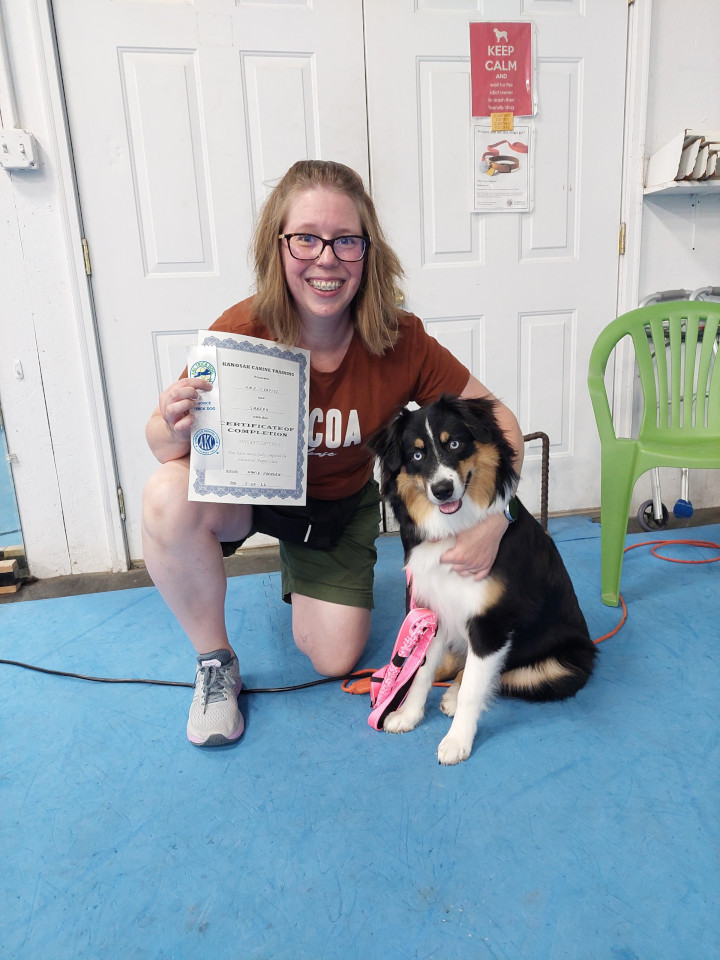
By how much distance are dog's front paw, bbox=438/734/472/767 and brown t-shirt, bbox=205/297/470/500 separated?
699 millimetres

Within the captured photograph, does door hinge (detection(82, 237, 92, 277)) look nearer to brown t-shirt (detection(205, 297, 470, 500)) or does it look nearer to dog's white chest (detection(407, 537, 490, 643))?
brown t-shirt (detection(205, 297, 470, 500))

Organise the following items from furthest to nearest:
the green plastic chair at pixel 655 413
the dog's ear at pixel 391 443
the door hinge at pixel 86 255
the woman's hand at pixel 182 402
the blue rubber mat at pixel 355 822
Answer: the door hinge at pixel 86 255, the green plastic chair at pixel 655 413, the dog's ear at pixel 391 443, the woman's hand at pixel 182 402, the blue rubber mat at pixel 355 822

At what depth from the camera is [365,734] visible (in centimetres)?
144

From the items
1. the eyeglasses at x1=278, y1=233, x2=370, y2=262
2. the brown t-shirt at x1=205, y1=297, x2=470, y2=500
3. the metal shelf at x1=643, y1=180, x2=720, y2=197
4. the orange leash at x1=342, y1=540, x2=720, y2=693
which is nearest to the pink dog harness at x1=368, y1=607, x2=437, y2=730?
the orange leash at x1=342, y1=540, x2=720, y2=693

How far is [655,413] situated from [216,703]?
5.94ft

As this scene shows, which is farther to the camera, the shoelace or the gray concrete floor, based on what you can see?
the gray concrete floor

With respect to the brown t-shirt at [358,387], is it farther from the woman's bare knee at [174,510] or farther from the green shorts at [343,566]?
the woman's bare knee at [174,510]

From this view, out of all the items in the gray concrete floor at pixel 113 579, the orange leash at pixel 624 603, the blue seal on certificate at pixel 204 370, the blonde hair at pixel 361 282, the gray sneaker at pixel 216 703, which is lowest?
the gray concrete floor at pixel 113 579

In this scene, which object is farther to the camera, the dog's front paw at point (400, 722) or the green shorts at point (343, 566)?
the green shorts at point (343, 566)

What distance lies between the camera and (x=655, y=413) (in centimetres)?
222

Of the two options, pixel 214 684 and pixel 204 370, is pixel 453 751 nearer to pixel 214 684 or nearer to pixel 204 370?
pixel 214 684

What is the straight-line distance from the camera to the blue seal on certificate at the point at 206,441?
1285 mm

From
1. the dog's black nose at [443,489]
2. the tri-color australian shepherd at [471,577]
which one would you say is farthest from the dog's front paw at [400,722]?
the dog's black nose at [443,489]

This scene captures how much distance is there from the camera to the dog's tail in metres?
1.45
